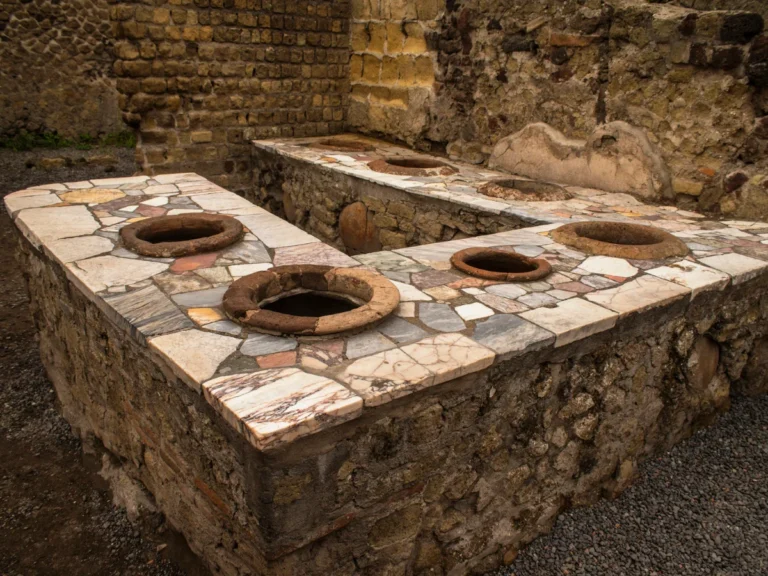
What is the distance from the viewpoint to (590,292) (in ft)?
9.16

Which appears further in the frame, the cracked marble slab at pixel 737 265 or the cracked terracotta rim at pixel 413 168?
the cracked terracotta rim at pixel 413 168

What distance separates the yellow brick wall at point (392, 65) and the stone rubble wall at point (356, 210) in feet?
4.50

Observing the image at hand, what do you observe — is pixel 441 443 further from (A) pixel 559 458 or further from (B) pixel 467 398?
(A) pixel 559 458

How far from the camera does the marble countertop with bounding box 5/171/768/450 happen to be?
1927mm

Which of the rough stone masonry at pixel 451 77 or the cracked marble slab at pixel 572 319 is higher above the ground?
the rough stone masonry at pixel 451 77

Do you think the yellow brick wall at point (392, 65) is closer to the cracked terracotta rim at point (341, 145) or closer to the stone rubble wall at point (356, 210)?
the cracked terracotta rim at point (341, 145)

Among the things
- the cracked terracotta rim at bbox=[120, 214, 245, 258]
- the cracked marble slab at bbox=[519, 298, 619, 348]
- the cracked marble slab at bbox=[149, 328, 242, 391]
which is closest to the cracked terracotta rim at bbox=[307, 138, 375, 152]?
the cracked terracotta rim at bbox=[120, 214, 245, 258]

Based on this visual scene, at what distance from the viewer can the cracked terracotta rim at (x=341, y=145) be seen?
258 inches

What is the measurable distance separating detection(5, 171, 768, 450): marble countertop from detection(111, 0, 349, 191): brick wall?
2387 millimetres

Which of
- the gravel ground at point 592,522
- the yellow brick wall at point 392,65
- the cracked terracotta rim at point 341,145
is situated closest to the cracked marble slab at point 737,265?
the gravel ground at point 592,522

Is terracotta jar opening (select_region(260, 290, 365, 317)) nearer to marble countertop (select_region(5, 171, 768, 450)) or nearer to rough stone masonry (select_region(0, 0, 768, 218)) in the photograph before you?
marble countertop (select_region(5, 171, 768, 450))

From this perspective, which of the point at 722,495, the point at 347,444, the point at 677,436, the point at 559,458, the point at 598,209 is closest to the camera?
the point at 347,444

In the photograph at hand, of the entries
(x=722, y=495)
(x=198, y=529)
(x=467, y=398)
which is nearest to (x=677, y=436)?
(x=722, y=495)

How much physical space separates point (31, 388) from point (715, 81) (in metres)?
5.02
